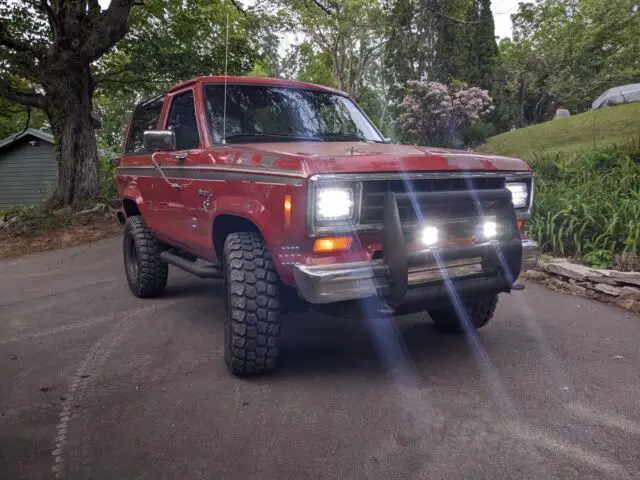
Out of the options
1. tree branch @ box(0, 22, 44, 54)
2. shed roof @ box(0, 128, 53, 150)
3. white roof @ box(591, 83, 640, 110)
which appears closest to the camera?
tree branch @ box(0, 22, 44, 54)

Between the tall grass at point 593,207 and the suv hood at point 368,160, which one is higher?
the suv hood at point 368,160

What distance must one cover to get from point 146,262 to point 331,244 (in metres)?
2.92

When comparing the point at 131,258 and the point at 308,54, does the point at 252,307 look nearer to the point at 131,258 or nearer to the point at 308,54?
the point at 131,258

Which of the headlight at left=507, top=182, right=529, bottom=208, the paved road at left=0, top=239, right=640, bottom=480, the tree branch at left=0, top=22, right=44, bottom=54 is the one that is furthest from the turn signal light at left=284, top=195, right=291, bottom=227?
the tree branch at left=0, top=22, right=44, bottom=54

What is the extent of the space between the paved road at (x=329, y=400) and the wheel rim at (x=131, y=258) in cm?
80

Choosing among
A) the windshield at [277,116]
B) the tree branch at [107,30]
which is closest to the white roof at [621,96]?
the tree branch at [107,30]

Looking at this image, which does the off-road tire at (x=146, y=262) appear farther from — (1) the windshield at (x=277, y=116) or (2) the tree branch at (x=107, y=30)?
(2) the tree branch at (x=107, y=30)

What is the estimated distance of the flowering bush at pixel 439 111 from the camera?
1639cm

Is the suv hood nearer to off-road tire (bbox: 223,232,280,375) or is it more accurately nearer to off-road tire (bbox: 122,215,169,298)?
off-road tire (bbox: 223,232,280,375)

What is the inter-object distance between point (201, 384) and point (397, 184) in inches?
Result: 67.1

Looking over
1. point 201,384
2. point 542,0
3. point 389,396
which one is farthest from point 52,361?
point 542,0

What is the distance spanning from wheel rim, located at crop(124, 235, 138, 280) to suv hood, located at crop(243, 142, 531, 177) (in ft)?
9.04

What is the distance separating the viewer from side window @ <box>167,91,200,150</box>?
389 centimetres

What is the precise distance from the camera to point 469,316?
3.86m
